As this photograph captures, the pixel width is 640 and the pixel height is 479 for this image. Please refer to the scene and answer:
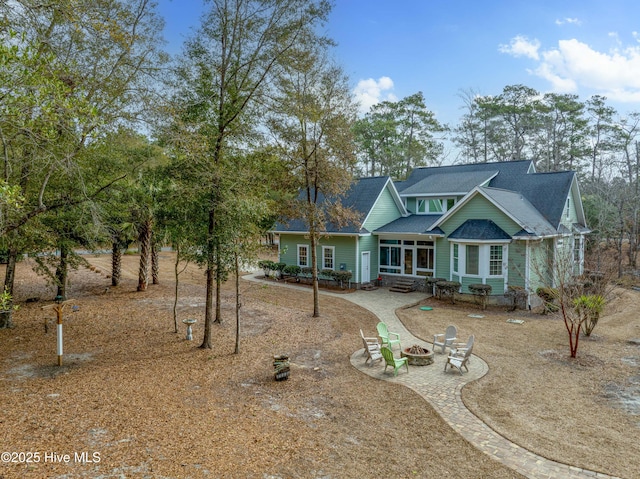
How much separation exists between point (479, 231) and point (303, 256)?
1084 centimetres

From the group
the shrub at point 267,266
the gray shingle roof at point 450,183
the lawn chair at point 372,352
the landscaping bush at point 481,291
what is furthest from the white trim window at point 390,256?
the lawn chair at point 372,352

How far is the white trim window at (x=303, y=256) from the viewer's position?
24.4 m

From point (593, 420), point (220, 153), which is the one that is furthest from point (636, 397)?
point (220, 153)

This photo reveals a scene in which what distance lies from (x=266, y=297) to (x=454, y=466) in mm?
14290

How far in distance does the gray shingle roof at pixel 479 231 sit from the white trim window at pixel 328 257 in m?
6.97

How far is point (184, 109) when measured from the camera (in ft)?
35.3

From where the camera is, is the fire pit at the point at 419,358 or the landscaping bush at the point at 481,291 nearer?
the fire pit at the point at 419,358

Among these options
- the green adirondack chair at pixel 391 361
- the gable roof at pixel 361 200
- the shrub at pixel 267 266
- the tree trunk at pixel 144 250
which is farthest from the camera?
the shrub at pixel 267 266

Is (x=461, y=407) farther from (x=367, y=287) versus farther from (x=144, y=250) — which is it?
(x=144, y=250)

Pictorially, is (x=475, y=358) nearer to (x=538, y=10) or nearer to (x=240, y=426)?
(x=240, y=426)

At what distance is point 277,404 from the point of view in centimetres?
769

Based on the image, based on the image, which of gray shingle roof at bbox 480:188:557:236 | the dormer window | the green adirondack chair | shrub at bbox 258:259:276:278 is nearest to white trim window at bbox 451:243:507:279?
gray shingle roof at bbox 480:188:557:236

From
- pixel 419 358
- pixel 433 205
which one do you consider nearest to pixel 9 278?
pixel 419 358

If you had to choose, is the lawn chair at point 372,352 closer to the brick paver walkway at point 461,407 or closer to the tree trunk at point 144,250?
the brick paver walkway at point 461,407
